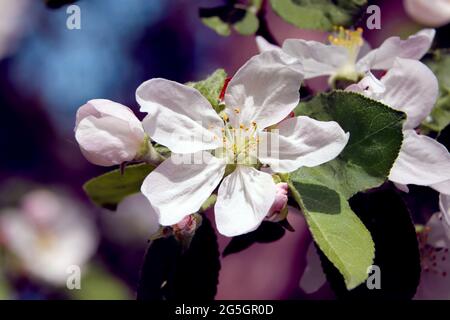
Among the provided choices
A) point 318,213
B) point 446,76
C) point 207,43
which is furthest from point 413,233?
point 207,43

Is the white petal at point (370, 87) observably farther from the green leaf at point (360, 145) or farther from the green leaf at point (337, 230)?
the green leaf at point (337, 230)

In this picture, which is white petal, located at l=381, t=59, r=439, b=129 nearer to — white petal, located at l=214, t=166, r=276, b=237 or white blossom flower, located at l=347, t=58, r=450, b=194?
white blossom flower, located at l=347, t=58, r=450, b=194

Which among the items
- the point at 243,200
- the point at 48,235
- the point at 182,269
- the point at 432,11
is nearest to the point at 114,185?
the point at 182,269

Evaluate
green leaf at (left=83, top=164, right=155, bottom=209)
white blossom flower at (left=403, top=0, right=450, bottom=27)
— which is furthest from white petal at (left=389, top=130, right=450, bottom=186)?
white blossom flower at (left=403, top=0, right=450, bottom=27)

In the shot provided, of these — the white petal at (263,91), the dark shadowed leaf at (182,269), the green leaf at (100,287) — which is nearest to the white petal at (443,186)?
the white petal at (263,91)

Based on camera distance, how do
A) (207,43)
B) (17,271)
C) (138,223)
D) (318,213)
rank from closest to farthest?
(318,213) → (17,271) → (138,223) → (207,43)

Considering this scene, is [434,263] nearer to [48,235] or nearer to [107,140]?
[107,140]

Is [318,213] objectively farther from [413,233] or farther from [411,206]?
[411,206]
